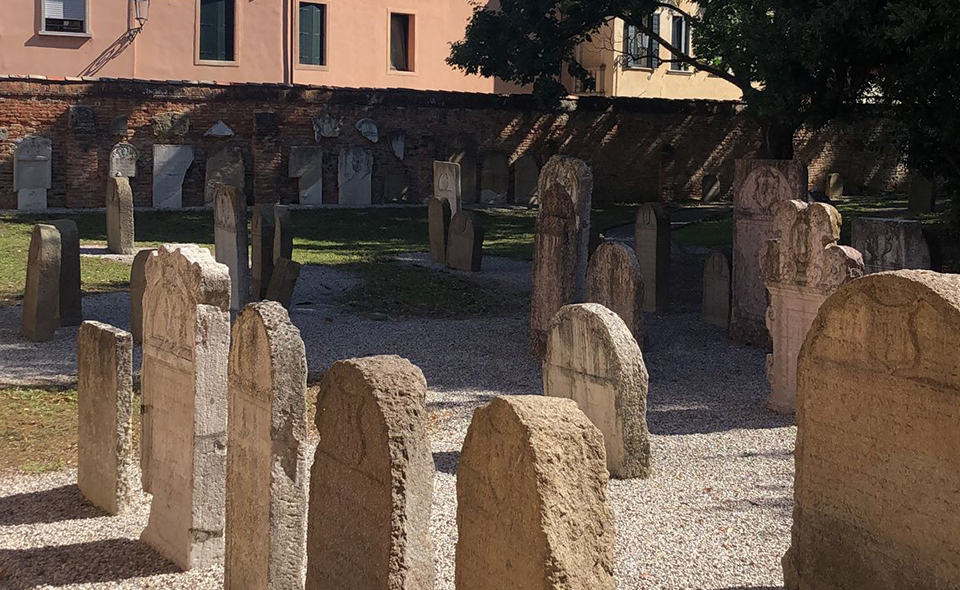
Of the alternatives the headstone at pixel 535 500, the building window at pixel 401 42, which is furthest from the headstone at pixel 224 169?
the headstone at pixel 535 500

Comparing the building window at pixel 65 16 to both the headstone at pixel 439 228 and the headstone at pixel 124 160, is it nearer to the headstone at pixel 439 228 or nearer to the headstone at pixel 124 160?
the headstone at pixel 124 160

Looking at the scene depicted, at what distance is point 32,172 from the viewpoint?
26.0m

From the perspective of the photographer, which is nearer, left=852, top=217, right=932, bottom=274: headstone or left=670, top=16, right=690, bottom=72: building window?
left=852, top=217, right=932, bottom=274: headstone

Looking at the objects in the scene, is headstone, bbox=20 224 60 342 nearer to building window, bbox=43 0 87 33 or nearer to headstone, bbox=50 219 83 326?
headstone, bbox=50 219 83 326

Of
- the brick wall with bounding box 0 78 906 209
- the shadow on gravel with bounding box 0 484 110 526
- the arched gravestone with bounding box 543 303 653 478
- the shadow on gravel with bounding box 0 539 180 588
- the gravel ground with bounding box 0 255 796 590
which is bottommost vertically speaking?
the shadow on gravel with bounding box 0 539 180 588

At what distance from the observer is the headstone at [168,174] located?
88.9 ft

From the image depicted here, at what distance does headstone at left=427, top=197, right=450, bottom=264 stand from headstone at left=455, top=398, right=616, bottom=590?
15.2 metres

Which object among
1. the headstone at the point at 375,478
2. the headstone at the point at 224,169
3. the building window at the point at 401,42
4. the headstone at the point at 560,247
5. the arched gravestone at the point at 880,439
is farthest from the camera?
the building window at the point at 401,42

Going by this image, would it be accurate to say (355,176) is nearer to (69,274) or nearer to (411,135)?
(411,135)

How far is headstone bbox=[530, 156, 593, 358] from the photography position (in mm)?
12828

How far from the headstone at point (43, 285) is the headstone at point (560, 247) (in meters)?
4.97

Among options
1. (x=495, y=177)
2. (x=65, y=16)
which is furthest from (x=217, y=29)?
(x=495, y=177)

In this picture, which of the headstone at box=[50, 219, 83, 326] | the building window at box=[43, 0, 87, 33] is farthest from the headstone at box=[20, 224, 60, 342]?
the building window at box=[43, 0, 87, 33]

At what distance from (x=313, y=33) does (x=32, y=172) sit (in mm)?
10703
